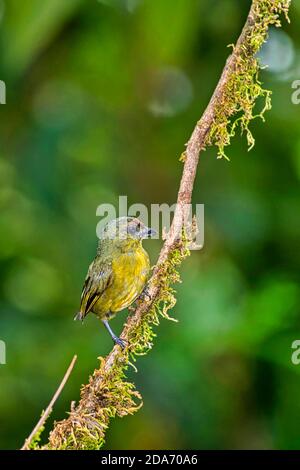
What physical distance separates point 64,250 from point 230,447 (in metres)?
1.81

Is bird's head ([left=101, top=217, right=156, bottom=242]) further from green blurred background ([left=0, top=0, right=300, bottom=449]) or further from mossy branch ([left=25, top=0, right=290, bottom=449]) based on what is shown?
mossy branch ([left=25, top=0, right=290, bottom=449])

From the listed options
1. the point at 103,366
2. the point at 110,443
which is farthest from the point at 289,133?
the point at 103,366

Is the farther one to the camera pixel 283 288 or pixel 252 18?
pixel 283 288

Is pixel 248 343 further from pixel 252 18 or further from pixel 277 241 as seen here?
pixel 252 18

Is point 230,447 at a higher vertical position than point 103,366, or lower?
higher

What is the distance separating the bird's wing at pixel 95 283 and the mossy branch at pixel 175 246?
1299 millimetres

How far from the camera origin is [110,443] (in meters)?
5.51

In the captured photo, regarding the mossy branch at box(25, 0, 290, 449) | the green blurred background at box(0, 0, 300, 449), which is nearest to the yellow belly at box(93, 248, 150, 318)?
the green blurred background at box(0, 0, 300, 449)

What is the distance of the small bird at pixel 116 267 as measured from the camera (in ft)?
13.8

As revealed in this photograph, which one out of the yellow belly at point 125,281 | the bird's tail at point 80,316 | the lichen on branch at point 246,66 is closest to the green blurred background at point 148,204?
the bird's tail at point 80,316

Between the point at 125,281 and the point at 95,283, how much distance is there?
8.8 inches

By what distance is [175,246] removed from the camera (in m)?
2.89

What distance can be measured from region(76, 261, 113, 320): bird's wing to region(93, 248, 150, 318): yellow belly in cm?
3

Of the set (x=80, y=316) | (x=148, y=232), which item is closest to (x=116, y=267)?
(x=148, y=232)
